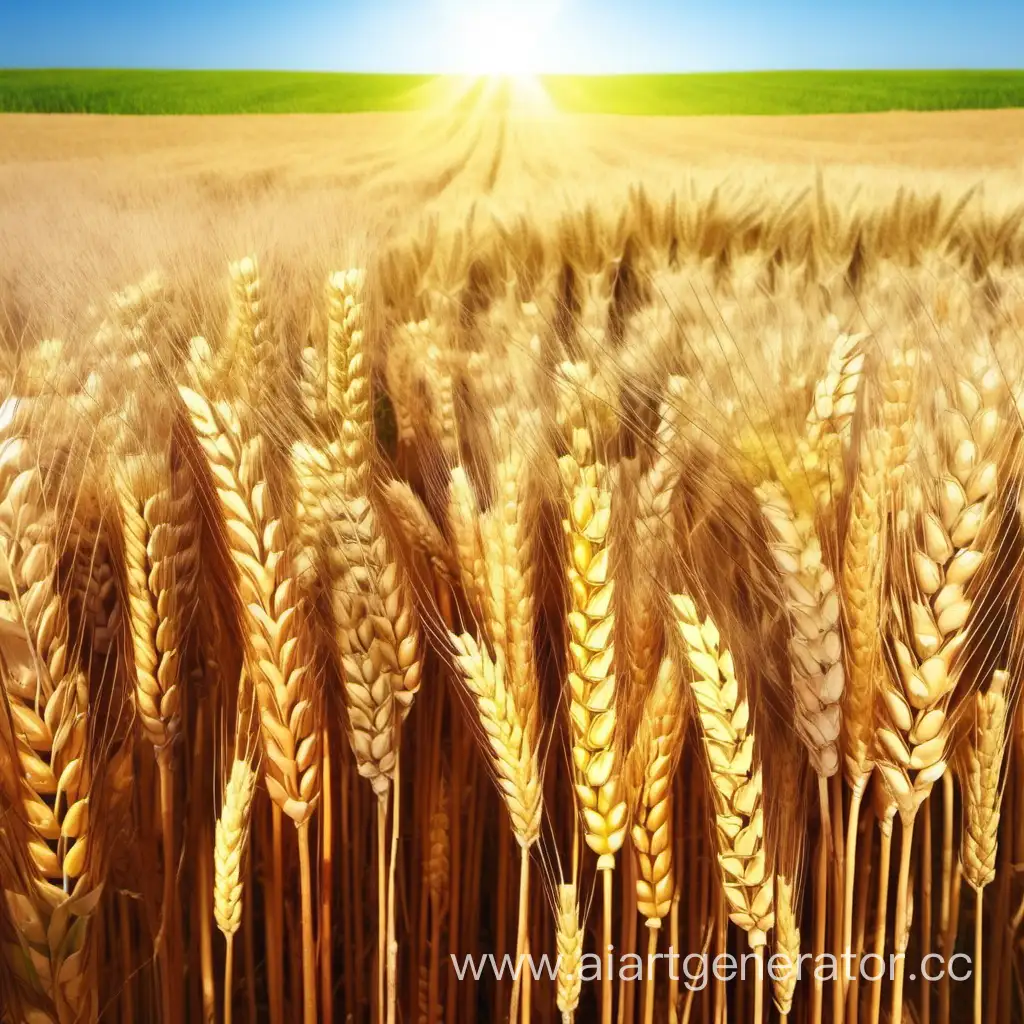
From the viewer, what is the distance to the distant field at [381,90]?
1.26 metres

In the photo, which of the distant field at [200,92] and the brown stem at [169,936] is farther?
the distant field at [200,92]

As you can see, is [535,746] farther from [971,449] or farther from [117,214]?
[117,214]

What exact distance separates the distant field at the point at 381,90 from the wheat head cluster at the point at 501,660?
0.70 meters

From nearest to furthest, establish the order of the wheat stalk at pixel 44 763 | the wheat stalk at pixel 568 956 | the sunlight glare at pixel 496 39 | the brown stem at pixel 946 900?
the wheat stalk at pixel 44 763 → the wheat stalk at pixel 568 956 → the brown stem at pixel 946 900 → the sunlight glare at pixel 496 39

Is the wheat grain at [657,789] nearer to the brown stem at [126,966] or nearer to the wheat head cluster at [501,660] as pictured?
the wheat head cluster at [501,660]

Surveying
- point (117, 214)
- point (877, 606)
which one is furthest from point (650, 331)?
point (117, 214)

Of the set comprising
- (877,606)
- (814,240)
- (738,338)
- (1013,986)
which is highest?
(814,240)

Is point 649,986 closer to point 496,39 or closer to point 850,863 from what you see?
point 850,863

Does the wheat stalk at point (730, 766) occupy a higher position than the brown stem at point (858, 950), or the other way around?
the wheat stalk at point (730, 766)

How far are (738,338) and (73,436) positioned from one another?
1.99 feet

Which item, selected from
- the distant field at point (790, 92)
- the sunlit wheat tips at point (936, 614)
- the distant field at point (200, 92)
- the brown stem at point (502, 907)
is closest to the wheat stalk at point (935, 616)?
the sunlit wheat tips at point (936, 614)

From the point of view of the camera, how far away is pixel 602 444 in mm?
578

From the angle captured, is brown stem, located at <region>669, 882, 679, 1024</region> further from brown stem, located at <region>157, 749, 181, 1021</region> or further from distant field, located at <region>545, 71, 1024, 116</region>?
distant field, located at <region>545, 71, 1024, 116</region>

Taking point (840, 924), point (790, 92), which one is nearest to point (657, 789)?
point (840, 924)
